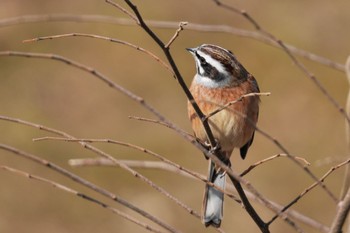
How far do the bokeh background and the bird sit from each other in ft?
12.0

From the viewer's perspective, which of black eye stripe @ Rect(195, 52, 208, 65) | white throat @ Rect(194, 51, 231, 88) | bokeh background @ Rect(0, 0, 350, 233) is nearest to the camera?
black eye stripe @ Rect(195, 52, 208, 65)

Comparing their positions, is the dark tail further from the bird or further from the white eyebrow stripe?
the white eyebrow stripe

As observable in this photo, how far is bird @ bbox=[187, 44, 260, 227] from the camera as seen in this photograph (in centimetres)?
433

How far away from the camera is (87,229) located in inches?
346

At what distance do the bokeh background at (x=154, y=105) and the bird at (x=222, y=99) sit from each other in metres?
3.66

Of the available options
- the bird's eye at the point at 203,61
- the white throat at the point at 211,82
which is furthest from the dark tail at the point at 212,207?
the bird's eye at the point at 203,61

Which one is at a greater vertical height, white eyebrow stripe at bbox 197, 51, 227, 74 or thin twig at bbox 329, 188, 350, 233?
white eyebrow stripe at bbox 197, 51, 227, 74

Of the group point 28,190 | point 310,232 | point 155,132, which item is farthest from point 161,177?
point 310,232

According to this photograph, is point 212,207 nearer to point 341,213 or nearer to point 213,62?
point 213,62

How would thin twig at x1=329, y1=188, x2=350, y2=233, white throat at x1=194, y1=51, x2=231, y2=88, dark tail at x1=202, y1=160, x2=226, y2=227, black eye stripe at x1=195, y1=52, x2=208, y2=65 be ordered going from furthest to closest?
white throat at x1=194, y1=51, x2=231, y2=88 < black eye stripe at x1=195, y1=52, x2=208, y2=65 < dark tail at x1=202, y1=160, x2=226, y2=227 < thin twig at x1=329, y1=188, x2=350, y2=233

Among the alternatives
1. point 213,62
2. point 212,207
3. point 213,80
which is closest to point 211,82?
point 213,80

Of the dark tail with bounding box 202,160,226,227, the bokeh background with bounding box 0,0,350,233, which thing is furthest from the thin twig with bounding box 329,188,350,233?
the bokeh background with bounding box 0,0,350,233

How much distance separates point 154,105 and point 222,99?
5.88m

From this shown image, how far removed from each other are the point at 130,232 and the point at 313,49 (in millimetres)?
4218
